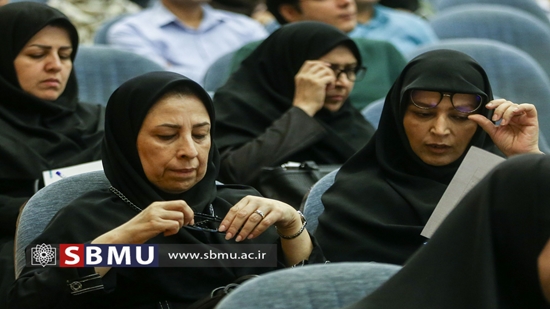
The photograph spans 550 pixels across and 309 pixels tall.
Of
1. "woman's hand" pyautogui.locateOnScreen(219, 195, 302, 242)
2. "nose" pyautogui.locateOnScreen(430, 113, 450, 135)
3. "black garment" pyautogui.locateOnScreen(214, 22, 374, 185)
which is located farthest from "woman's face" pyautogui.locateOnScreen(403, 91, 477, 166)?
"black garment" pyautogui.locateOnScreen(214, 22, 374, 185)

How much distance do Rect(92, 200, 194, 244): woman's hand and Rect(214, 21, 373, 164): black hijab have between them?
128cm

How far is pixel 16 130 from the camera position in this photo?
11.0 ft

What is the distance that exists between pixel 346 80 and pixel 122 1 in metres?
2.52

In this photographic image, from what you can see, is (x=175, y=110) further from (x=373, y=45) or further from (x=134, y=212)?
(x=373, y=45)

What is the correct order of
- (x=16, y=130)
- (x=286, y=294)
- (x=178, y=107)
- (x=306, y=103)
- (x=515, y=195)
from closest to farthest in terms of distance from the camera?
(x=515, y=195), (x=286, y=294), (x=178, y=107), (x=16, y=130), (x=306, y=103)

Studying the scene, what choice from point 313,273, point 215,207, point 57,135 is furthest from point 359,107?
point 313,273

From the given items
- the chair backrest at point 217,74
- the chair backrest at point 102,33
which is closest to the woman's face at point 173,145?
the chair backrest at point 217,74

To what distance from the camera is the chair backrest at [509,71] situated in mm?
4215

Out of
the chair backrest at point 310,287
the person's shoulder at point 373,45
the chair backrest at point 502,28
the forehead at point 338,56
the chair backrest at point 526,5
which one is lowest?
the chair backrest at point 526,5

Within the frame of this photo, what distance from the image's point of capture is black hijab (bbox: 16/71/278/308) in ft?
7.70

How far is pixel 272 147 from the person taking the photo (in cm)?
341

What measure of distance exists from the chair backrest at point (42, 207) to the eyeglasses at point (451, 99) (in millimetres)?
1000

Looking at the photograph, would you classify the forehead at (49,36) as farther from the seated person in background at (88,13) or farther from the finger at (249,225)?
Answer: the seated person in background at (88,13)

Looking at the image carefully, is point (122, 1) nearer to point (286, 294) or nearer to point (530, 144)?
point (530, 144)
